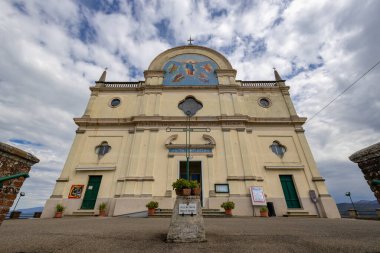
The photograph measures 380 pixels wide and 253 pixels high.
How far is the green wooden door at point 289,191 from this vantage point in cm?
1305

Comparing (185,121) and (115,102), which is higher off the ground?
(115,102)

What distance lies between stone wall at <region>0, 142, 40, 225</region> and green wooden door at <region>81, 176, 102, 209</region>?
11.7 m

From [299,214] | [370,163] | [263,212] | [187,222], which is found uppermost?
[370,163]

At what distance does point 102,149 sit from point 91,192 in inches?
140

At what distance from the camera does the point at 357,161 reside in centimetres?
317

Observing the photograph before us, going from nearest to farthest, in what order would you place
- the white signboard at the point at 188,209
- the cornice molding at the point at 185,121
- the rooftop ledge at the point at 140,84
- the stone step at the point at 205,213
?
the white signboard at the point at 188,209 → the stone step at the point at 205,213 → the cornice molding at the point at 185,121 → the rooftop ledge at the point at 140,84

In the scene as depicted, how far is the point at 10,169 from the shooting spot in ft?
9.32

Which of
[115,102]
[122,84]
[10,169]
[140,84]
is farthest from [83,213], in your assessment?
[140,84]

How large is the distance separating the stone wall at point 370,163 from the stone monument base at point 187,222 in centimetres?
366

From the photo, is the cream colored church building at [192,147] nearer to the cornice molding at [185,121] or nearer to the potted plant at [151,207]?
the cornice molding at [185,121]

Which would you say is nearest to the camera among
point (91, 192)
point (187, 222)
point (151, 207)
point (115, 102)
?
point (187, 222)

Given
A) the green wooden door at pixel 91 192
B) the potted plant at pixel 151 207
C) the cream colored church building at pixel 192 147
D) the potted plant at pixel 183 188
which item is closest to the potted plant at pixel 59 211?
the cream colored church building at pixel 192 147

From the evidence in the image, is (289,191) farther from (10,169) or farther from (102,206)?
(10,169)

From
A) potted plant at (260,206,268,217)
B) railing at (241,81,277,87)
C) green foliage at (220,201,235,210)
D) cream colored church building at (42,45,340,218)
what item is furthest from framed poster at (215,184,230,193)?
railing at (241,81,277,87)
